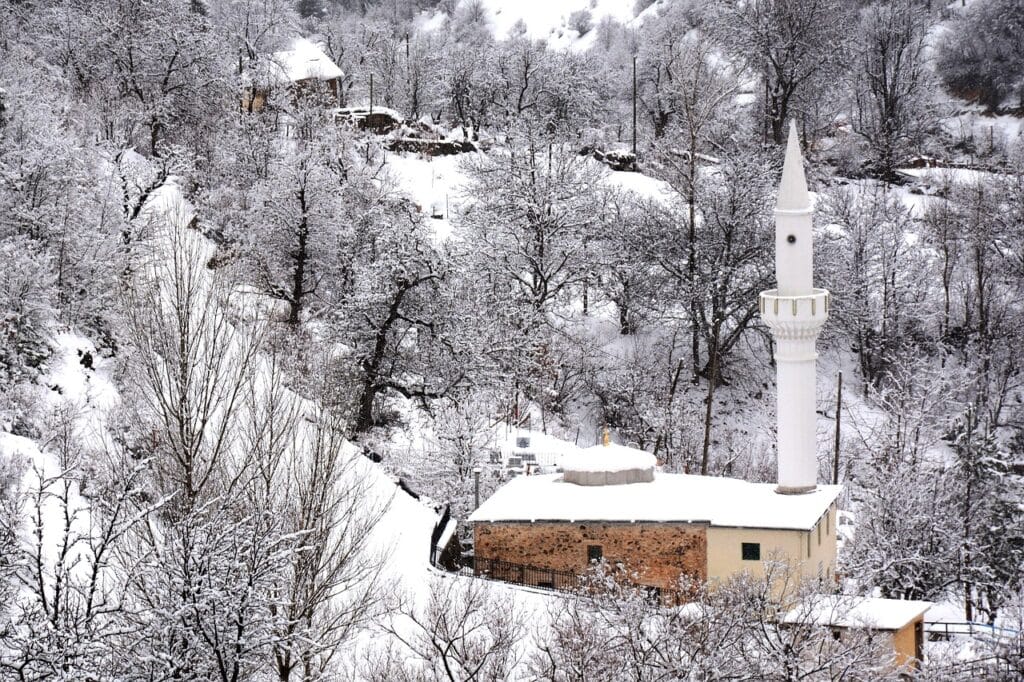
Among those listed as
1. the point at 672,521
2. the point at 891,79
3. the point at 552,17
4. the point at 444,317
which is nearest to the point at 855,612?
the point at 672,521

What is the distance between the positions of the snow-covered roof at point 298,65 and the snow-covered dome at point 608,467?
35720mm

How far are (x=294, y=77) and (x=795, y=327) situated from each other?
130 feet

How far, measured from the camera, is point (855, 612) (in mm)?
28312

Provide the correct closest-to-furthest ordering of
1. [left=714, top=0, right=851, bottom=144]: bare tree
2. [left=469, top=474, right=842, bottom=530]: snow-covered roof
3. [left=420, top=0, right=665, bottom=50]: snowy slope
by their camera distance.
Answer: [left=469, top=474, right=842, bottom=530]: snow-covered roof
[left=714, top=0, right=851, bottom=144]: bare tree
[left=420, top=0, right=665, bottom=50]: snowy slope

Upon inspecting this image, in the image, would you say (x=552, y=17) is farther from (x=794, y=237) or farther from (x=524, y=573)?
(x=524, y=573)

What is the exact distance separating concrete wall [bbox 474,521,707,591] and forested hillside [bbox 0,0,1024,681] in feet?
7.51

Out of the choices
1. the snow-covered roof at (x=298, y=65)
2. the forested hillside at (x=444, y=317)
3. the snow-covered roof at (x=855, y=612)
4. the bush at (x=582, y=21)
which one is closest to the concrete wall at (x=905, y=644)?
the snow-covered roof at (x=855, y=612)

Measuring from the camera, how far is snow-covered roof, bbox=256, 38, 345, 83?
2574 inches

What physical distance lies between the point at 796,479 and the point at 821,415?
17.5 metres

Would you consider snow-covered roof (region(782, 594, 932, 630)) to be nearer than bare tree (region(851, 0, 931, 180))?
Yes

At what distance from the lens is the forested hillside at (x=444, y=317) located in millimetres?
22641

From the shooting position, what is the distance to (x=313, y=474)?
2408 cm

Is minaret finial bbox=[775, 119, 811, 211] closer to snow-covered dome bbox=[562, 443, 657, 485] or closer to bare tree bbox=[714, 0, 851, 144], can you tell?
snow-covered dome bbox=[562, 443, 657, 485]

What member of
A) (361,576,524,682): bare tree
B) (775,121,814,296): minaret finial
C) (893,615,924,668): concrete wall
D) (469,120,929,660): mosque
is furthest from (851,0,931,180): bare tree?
(361,576,524,682): bare tree
